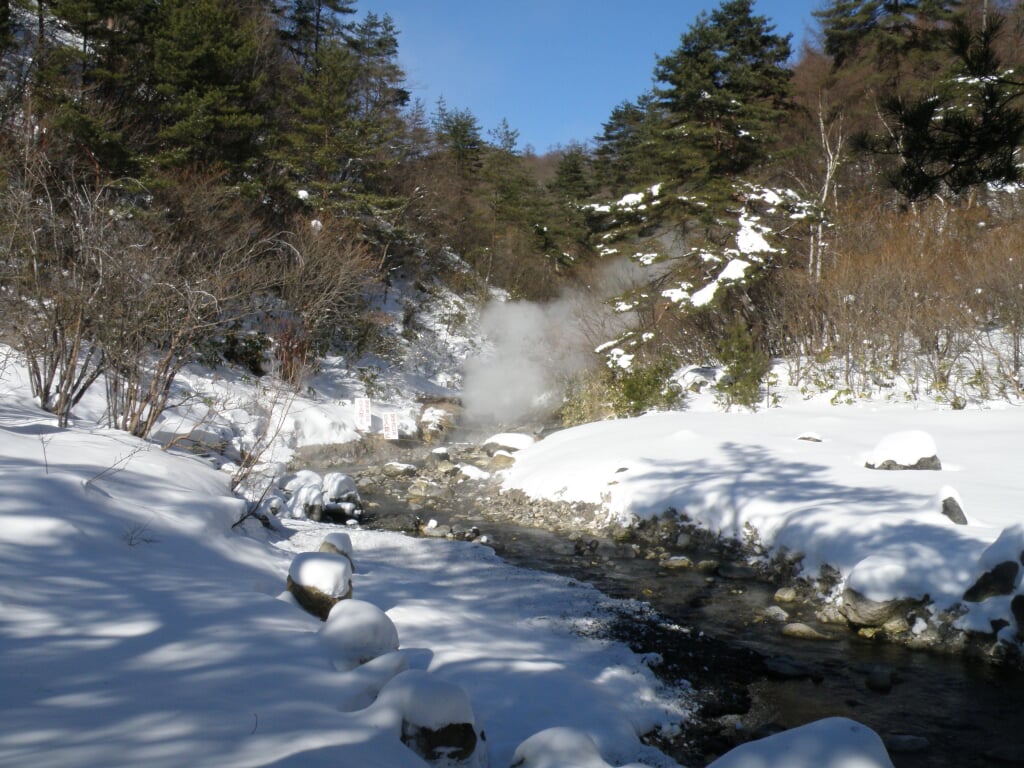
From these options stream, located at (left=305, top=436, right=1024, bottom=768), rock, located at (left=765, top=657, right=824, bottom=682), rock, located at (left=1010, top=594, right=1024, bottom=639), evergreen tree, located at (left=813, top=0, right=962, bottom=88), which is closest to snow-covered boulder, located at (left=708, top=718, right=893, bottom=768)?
stream, located at (left=305, top=436, right=1024, bottom=768)

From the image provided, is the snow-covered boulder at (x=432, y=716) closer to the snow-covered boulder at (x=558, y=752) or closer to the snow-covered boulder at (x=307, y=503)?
the snow-covered boulder at (x=558, y=752)

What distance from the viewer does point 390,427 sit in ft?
54.7

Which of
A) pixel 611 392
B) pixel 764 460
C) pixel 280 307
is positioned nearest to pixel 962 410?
pixel 764 460

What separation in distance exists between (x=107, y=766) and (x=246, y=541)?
4299mm

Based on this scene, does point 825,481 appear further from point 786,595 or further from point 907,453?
point 786,595

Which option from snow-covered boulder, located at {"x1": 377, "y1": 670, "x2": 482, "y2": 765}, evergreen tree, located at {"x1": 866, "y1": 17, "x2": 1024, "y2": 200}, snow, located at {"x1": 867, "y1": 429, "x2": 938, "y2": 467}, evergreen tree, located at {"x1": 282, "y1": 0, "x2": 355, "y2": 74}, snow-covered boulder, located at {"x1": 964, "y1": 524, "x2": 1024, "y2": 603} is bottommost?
snow-covered boulder, located at {"x1": 377, "y1": 670, "x2": 482, "y2": 765}

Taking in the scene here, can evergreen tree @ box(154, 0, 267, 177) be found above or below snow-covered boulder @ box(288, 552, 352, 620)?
above

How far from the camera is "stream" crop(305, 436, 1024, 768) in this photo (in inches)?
177

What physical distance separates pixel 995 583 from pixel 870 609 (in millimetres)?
976

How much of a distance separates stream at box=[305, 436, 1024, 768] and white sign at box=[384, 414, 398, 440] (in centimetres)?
898

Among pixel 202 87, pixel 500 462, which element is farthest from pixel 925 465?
pixel 202 87

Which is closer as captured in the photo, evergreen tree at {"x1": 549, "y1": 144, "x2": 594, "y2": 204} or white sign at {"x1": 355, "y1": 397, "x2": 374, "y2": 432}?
white sign at {"x1": 355, "y1": 397, "x2": 374, "y2": 432}

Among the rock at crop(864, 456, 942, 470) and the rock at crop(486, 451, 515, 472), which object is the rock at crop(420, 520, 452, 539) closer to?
the rock at crop(486, 451, 515, 472)

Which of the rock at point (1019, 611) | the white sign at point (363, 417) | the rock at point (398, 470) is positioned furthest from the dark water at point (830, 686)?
the white sign at point (363, 417)
